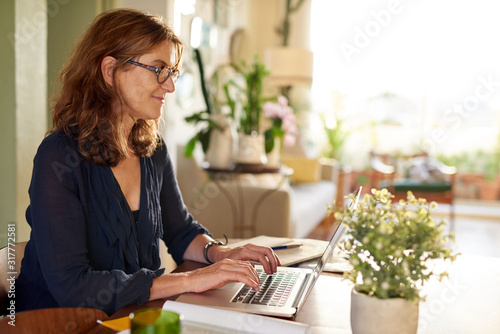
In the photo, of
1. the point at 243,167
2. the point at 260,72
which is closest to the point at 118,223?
the point at 243,167

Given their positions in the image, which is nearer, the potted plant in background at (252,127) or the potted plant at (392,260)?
the potted plant at (392,260)

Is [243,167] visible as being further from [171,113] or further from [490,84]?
[490,84]

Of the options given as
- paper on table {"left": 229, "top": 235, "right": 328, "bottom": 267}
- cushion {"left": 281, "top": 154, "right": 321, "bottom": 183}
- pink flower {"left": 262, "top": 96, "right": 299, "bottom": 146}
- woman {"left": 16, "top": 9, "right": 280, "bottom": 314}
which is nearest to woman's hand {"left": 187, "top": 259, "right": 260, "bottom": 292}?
woman {"left": 16, "top": 9, "right": 280, "bottom": 314}

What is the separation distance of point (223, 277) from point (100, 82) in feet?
1.98

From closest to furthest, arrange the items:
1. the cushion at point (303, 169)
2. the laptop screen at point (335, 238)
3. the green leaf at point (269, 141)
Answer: the laptop screen at point (335, 238) → the green leaf at point (269, 141) → the cushion at point (303, 169)

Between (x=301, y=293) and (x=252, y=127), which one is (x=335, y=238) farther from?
(x=252, y=127)

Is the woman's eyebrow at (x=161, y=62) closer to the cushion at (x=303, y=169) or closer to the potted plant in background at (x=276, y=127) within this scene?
the potted plant in background at (x=276, y=127)

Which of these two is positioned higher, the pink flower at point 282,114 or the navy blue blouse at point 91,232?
the pink flower at point 282,114

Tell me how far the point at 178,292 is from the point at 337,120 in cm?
556

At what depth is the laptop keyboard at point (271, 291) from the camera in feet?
3.49

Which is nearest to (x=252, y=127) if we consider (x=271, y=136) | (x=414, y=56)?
(x=271, y=136)

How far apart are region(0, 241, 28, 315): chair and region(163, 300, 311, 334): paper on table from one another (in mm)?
533

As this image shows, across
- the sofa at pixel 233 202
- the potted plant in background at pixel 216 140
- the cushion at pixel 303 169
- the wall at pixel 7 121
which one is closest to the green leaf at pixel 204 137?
the potted plant in background at pixel 216 140

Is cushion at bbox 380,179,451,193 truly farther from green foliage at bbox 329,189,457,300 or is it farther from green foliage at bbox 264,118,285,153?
green foliage at bbox 329,189,457,300
